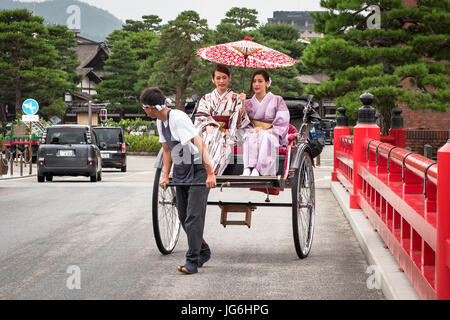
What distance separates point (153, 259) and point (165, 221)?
1.53ft

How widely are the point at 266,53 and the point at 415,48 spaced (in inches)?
751

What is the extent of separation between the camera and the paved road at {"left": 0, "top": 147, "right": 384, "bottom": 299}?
5.58 m

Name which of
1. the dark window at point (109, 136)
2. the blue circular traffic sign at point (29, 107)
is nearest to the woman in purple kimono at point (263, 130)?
the blue circular traffic sign at point (29, 107)

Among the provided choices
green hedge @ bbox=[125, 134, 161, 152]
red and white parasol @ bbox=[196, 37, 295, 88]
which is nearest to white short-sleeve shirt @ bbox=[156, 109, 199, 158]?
red and white parasol @ bbox=[196, 37, 295, 88]

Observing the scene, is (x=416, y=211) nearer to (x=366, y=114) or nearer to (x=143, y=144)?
Result: (x=366, y=114)

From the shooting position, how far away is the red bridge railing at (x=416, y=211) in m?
4.00

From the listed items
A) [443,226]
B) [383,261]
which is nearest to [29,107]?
[383,261]

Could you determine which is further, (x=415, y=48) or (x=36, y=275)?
(x=415, y=48)

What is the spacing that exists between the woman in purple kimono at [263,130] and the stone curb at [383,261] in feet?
4.18

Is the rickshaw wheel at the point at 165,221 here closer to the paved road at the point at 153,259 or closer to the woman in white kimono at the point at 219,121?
the paved road at the point at 153,259

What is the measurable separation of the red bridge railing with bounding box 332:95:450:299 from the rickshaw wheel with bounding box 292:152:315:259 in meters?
0.69

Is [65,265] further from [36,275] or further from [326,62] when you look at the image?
[326,62]
